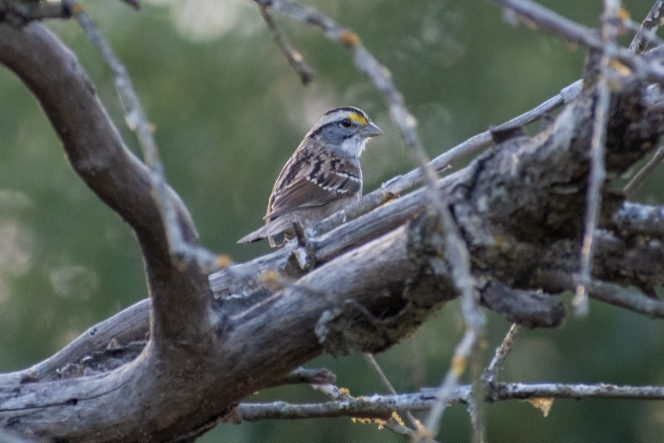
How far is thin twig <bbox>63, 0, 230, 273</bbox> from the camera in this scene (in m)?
1.34

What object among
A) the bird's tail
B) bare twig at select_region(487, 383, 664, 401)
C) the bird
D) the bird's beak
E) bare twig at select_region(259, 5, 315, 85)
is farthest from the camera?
the bird's beak

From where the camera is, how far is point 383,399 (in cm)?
300

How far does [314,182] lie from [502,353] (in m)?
3.38

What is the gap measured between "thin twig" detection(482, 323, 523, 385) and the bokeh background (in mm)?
3374

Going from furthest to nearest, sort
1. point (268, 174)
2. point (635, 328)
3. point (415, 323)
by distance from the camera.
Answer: point (268, 174) < point (635, 328) < point (415, 323)

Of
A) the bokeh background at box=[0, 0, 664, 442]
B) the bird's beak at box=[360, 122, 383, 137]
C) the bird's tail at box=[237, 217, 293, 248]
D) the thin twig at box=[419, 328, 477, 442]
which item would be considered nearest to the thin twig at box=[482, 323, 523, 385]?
the thin twig at box=[419, 328, 477, 442]

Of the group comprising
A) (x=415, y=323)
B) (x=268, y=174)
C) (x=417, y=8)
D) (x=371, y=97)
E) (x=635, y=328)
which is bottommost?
(x=415, y=323)

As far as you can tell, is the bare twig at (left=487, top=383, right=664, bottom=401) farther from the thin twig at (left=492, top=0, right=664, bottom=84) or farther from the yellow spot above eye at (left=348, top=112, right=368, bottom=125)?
the yellow spot above eye at (left=348, top=112, right=368, bottom=125)

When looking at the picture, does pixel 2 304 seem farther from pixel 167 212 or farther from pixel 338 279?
pixel 167 212

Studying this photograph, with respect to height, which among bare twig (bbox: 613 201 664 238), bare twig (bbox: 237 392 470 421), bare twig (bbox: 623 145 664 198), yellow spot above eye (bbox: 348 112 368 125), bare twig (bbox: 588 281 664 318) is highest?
yellow spot above eye (bbox: 348 112 368 125)

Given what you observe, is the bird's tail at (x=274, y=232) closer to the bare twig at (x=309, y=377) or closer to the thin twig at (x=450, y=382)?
the bare twig at (x=309, y=377)

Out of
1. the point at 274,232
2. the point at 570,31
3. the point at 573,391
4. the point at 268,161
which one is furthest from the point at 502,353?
the point at 268,161

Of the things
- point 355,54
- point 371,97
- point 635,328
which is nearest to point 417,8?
point 371,97

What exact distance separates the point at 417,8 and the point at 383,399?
672 cm
